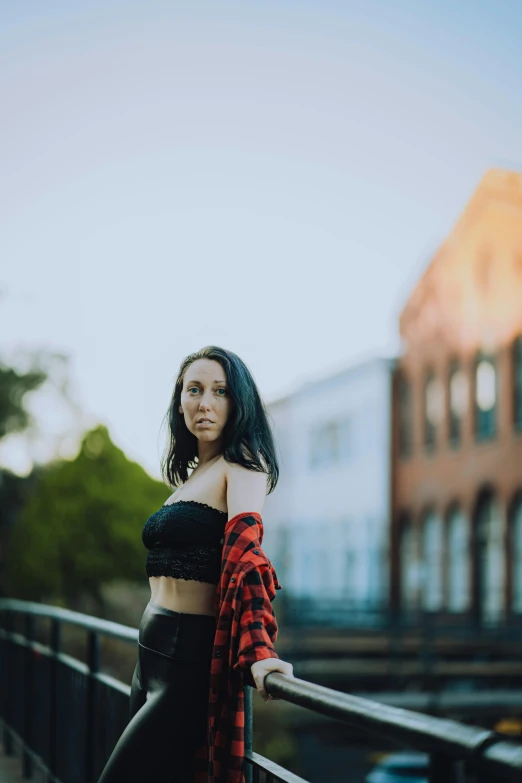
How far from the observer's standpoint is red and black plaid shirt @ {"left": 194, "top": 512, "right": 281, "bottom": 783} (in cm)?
308

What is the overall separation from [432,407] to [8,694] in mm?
28128

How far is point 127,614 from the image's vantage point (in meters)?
27.4

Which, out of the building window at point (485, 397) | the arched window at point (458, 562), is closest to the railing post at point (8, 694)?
the building window at point (485, 397)

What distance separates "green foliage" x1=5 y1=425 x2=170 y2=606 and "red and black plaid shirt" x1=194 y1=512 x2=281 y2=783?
2615cm

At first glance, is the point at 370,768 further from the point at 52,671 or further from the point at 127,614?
the point at 52,671

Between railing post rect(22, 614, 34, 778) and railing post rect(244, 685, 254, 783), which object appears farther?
railing post rect(22, 614, 34, 778)

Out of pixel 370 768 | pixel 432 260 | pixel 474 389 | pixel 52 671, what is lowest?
pixel 370 768

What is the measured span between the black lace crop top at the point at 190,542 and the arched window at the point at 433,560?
104ft

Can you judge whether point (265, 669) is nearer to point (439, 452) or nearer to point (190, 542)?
point (190, 542)

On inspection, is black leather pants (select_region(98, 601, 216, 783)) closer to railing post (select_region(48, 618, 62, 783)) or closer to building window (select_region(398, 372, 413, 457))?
railing post (select_region(48, 618, 62, 783))

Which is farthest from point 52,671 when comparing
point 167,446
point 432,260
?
point 432,260

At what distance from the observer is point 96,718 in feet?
17.8

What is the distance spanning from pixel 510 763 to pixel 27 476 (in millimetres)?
38991

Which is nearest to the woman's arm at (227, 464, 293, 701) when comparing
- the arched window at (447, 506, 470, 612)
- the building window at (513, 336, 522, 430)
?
the building window at (513, 336, 522, 430)
